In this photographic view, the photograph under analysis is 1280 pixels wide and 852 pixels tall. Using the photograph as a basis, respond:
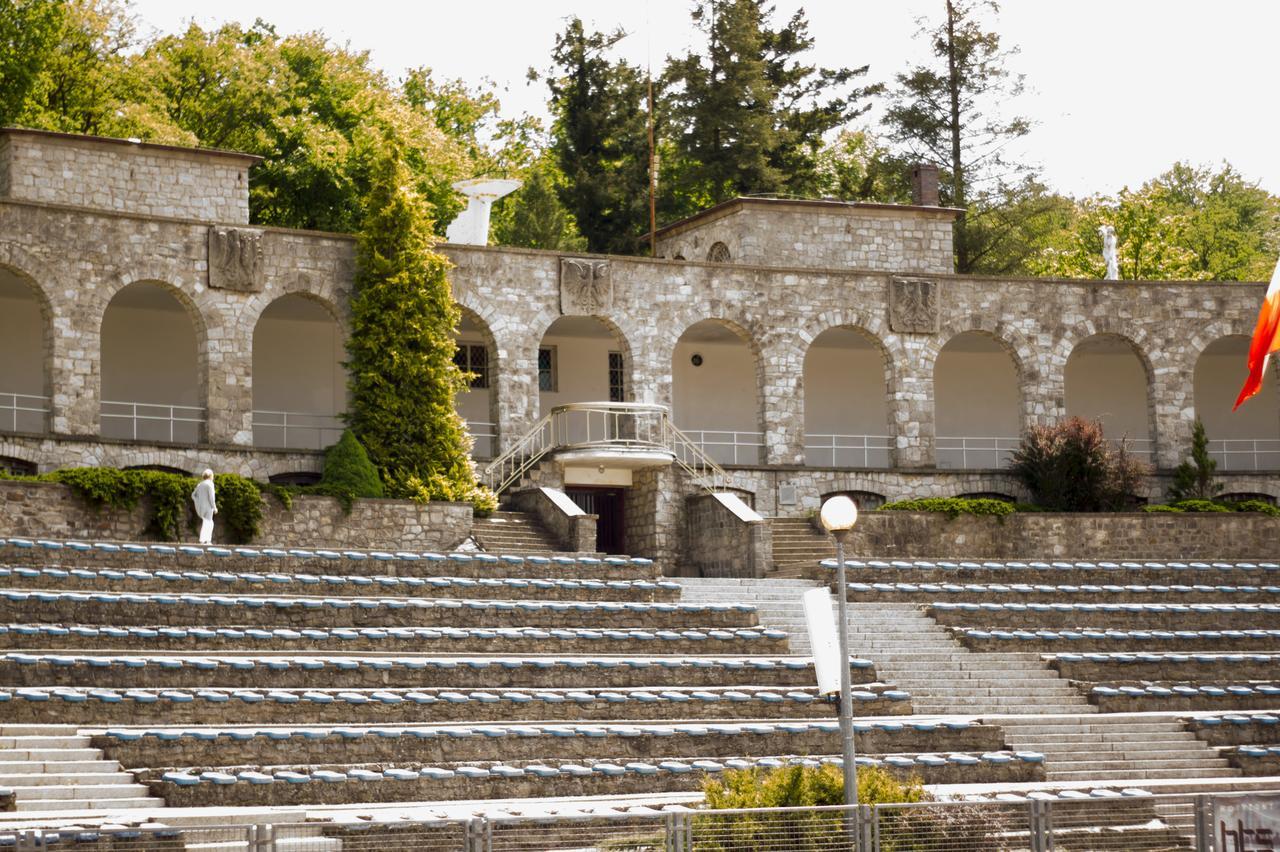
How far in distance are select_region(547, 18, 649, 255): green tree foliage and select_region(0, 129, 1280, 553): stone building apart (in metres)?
6.86

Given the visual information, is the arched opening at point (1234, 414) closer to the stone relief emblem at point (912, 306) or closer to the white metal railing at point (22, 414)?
the stone relief emblem at point (912, 306)

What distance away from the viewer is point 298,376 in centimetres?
3775

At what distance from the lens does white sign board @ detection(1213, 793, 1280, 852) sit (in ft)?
39.0

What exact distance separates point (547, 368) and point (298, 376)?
5.23m

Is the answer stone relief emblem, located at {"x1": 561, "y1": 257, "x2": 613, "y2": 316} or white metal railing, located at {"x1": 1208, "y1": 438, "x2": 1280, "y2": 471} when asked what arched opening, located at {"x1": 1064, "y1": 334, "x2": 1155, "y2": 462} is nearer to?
white metal railing, located at {"x1": 1208, "y1": 438, "x2": 1280, "y2": 471}

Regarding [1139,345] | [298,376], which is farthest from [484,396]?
[1139,345]

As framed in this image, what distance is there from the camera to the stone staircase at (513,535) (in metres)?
30.9

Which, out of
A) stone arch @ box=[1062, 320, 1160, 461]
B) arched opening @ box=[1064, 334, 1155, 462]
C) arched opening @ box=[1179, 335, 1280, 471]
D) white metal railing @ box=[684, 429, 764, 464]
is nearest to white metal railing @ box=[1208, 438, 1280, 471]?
arched opening @ box=[1179, 335, 1280, 471]

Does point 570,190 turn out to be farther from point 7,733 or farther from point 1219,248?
point 7,733

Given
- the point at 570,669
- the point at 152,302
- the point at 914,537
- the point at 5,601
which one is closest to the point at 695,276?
the point at 914,537

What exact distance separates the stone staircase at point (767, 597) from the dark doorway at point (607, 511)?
426 cm

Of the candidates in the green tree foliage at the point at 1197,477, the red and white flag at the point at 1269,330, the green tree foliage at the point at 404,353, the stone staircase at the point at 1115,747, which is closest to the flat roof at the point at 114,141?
the green tree foliage at the point at 404,353

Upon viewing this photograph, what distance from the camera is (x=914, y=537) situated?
32.7 m

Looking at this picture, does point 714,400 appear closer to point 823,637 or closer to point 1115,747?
point 1115,747
